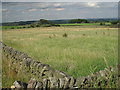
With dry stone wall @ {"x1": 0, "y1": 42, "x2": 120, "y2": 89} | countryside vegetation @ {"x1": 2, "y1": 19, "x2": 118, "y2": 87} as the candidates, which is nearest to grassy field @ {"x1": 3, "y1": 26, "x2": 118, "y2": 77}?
countryside vegetation @ {"x1": 2, "y1": 19, "x2": 118, "y2": 87}

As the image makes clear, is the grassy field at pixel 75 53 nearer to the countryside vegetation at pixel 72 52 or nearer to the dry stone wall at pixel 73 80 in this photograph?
the countryside vegetation at pixel 72 52

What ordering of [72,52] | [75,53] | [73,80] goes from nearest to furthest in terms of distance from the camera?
1. [73,80]
2. [75,53]
3. [72,52]

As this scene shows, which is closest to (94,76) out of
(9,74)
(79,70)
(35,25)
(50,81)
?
(50,81)

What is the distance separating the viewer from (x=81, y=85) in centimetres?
404

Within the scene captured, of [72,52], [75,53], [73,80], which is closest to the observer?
[73,80]

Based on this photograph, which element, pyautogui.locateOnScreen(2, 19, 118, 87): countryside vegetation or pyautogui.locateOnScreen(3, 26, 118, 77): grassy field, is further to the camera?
pyautogui.locateOnScreen(3, 26, 118, 77): grassy field

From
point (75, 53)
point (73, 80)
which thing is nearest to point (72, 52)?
point (75, 53)

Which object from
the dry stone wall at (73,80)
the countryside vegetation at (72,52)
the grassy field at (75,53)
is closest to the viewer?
the dry stone wall at (73,80)

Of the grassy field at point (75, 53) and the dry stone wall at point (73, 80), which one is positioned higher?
the dry stone wall at point (73, 80)

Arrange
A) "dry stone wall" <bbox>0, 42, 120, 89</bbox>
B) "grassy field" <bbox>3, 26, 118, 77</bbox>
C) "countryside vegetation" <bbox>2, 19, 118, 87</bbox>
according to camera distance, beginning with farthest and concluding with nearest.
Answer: "grassy field" <bbox>3, 26, 118, 77</bbox>
"countryside vegetation" <bbox>2, 19, 118, 87</bbox>
"dry stone wall" <bbox>0, 42, 120, 89</bbox>

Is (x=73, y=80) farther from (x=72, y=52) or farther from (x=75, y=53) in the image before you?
(x=72, y=52)

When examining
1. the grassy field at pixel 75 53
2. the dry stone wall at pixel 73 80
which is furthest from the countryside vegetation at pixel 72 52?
the dry stone wall at pixel 73 80

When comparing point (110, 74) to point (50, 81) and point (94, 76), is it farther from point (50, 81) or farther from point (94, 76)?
point (50, 81)

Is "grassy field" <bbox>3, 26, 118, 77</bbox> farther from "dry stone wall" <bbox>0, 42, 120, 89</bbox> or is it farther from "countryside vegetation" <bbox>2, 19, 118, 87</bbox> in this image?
"dry stone wall" <bbox>0, 42, 120, 89</bbox>
